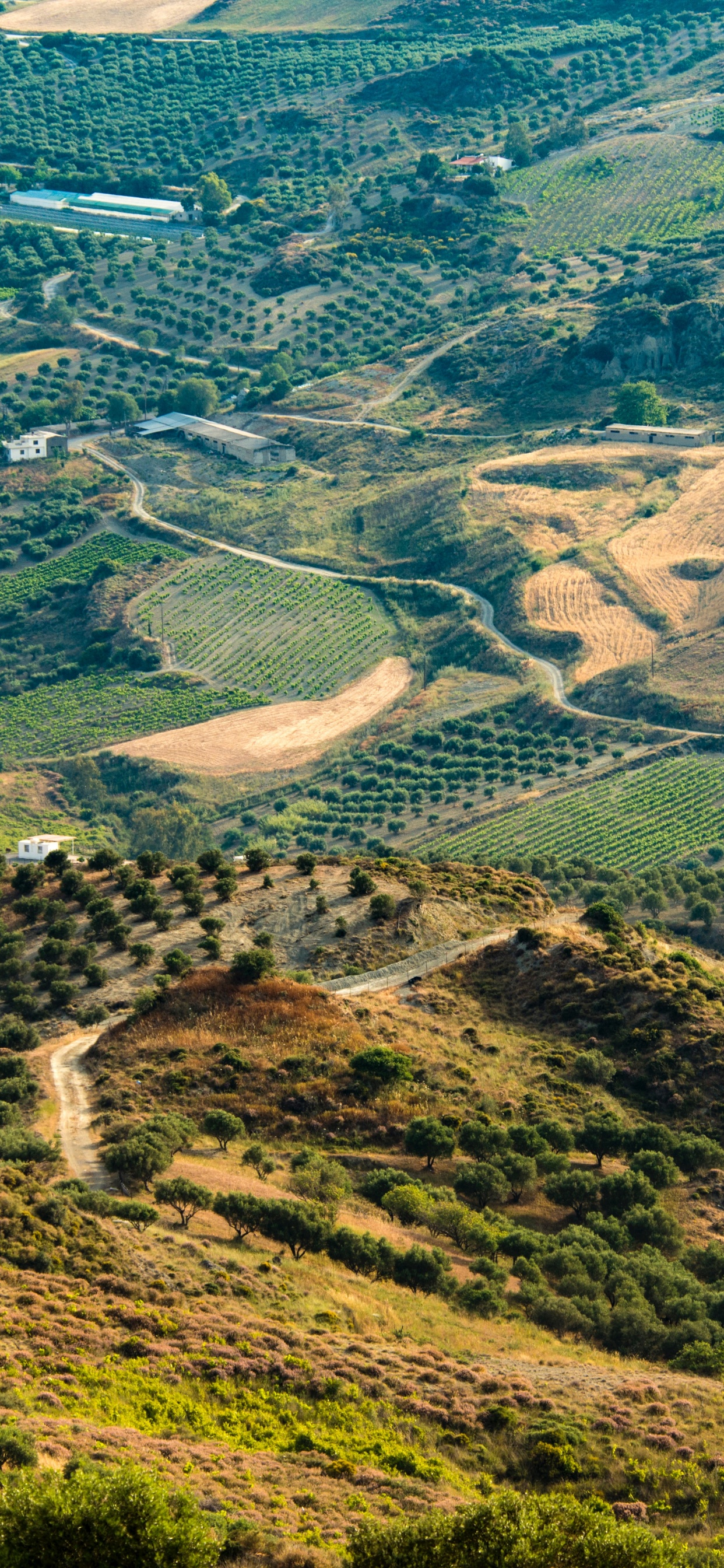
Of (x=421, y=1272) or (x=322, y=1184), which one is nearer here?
(x=421, y=1272)

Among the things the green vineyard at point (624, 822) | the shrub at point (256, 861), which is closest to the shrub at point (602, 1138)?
the shrub at point (256, 861)

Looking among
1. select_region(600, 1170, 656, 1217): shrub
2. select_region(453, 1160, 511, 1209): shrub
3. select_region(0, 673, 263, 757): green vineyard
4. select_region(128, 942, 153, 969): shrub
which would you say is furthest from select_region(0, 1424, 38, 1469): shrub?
select_region(0, 673, 263, 757): green vineyard

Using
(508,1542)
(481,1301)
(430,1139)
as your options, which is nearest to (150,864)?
(430,1139)

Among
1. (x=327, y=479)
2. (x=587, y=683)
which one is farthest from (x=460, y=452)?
(x=587, y=683)

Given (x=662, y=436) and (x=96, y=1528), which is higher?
(x=96, y=1528)

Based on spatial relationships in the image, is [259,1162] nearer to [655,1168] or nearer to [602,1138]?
[602,1138]
